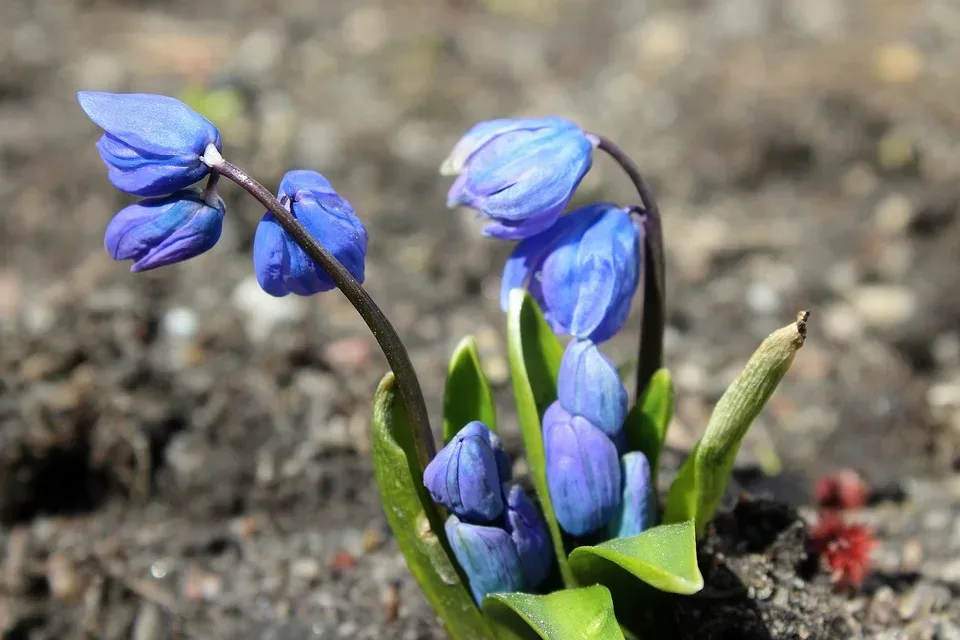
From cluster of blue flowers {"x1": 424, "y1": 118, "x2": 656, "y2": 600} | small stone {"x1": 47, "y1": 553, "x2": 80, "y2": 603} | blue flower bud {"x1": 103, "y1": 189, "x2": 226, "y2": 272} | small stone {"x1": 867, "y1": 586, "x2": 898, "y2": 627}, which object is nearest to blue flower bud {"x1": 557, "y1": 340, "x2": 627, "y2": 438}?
cluster of blue flowers {"x1": 424, "y1": 118, "x2": 656, "y2": 600}

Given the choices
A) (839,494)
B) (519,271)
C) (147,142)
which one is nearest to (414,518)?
(519,271)

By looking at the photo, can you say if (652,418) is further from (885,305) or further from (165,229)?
(885,305)

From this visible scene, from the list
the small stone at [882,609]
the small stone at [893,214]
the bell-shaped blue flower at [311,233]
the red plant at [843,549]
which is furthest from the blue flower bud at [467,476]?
the small stone at [893,214]

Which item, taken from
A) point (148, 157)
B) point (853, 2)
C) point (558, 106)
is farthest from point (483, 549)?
point (853, 2)

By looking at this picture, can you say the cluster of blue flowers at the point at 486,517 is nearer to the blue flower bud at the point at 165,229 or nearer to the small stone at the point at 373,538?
the blue flower bud at the point at 165,229

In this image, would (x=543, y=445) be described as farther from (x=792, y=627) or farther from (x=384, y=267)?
(x=384, y=267)

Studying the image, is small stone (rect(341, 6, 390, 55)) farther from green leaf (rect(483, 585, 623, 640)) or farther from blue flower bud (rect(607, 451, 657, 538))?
green leaf (rect(483, 585, 623, 640))
